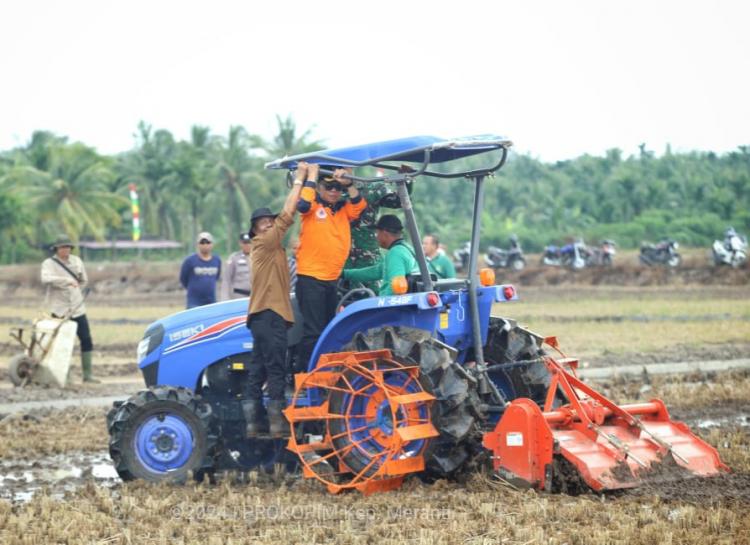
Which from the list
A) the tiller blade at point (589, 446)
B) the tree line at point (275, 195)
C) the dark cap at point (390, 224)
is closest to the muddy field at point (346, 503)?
the tiller blade at point (589, 446)

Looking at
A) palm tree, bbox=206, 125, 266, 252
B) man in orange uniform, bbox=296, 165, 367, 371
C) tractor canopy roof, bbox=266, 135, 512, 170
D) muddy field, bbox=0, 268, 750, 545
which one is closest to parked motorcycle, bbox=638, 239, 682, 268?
palm tree, bbox=206, 125, 266, 252

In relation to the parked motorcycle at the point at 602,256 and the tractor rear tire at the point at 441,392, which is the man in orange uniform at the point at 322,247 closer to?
the tractor rear tire at the point at 441,392

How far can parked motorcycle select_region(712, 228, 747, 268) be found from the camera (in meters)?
33.9

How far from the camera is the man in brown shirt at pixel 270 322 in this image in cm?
771

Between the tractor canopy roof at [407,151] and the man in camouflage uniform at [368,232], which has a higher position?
the tractor canopy roof at [407,151]

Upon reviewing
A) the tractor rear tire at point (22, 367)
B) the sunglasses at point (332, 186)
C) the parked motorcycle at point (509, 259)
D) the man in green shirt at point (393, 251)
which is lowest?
the parked motorcycle at point (509, 259)

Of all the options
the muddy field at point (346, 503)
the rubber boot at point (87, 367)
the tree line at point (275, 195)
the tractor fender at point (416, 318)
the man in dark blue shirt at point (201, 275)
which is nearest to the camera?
the muddy field at point (346, 503)

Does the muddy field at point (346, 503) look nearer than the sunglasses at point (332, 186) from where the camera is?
Yes

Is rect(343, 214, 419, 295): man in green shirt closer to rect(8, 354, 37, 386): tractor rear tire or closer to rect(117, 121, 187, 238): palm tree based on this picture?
rect(8, 354, 37, 386): tractor rear tire

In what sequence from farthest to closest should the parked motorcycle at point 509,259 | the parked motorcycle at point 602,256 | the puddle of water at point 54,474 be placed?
1. the parked motorcycle at point 509,259
2. the parked motorcycle at point 602,256
3. the puddle of water at point 54,474

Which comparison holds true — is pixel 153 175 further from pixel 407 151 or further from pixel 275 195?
pixel 407 151

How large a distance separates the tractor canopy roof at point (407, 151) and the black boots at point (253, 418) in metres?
1.77

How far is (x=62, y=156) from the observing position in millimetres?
53656

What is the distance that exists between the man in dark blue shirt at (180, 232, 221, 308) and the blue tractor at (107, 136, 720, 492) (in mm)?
4470
